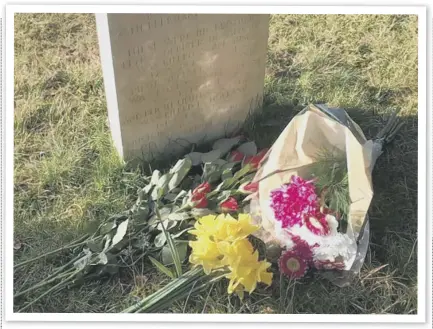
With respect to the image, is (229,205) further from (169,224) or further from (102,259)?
(102,259)

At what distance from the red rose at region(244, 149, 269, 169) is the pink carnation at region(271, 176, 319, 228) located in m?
0.23

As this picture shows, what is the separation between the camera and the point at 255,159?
8.20 feet

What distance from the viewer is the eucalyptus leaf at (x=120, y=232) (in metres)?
2.27

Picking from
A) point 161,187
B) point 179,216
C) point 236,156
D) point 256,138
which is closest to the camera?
point 179,216

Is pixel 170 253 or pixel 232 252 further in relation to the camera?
pixel 170 253

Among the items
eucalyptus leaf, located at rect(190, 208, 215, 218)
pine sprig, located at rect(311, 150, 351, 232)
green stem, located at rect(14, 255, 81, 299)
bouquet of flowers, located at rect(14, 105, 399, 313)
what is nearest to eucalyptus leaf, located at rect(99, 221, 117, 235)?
bouquet of flowers, located at rect(14, 105, 399, 313)

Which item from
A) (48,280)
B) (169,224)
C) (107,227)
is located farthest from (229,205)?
(48,280)

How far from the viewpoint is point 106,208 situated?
96.5 inches

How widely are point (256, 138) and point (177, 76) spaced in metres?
0.43

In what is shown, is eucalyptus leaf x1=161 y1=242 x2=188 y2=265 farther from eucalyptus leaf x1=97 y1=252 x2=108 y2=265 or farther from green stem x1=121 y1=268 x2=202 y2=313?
eucalyptus leaf x1=97 y1=252 x2=108 y2=265

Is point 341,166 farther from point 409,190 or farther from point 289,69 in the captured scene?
point 289,69

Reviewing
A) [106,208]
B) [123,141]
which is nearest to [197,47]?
[123,141]

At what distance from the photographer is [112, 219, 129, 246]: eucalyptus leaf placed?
2270mm
